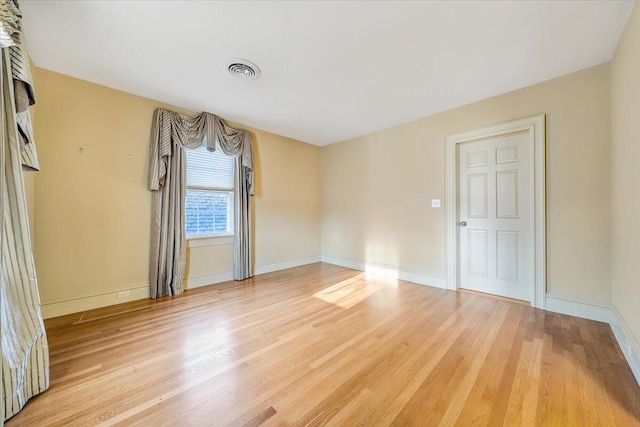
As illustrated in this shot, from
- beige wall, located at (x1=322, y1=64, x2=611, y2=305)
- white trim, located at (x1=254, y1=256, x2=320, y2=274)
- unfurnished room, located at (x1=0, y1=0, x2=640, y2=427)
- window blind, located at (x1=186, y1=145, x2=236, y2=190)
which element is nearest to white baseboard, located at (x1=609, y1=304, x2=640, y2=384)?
unfurnished room, located at (x1=0, y1=0, x2=640, y2=427)

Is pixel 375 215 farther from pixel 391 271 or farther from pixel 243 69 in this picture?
pixel 243 69

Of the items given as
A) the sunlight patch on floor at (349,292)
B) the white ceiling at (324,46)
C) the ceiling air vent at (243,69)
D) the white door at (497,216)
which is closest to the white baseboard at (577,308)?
the white door at (497,216)

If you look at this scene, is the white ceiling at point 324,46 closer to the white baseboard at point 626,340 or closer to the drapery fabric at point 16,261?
the drapery fabric at point 16,261

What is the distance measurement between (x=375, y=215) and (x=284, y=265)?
1.96 meters

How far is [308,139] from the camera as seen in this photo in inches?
188

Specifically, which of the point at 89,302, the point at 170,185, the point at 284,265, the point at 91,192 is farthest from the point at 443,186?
Result: the point at 89,302

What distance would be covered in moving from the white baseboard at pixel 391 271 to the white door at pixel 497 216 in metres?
0.33

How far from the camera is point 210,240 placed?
3625 mm

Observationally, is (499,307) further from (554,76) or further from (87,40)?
(87,40)

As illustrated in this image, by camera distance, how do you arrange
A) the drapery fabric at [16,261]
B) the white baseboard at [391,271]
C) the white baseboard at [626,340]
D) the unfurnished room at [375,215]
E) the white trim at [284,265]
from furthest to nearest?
the white trim at [284,265] < the white baseboard at [391,271] < the white baseboard at [626,340] < the unfurnished room at [375,215] < the drapery fabric at [16,261]

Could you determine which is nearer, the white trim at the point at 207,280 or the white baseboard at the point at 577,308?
the white baseboard at the point at 577,308

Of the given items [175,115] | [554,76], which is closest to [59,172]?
[175,115]

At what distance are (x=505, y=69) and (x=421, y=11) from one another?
4.39ft

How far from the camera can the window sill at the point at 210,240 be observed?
3.44 meters
